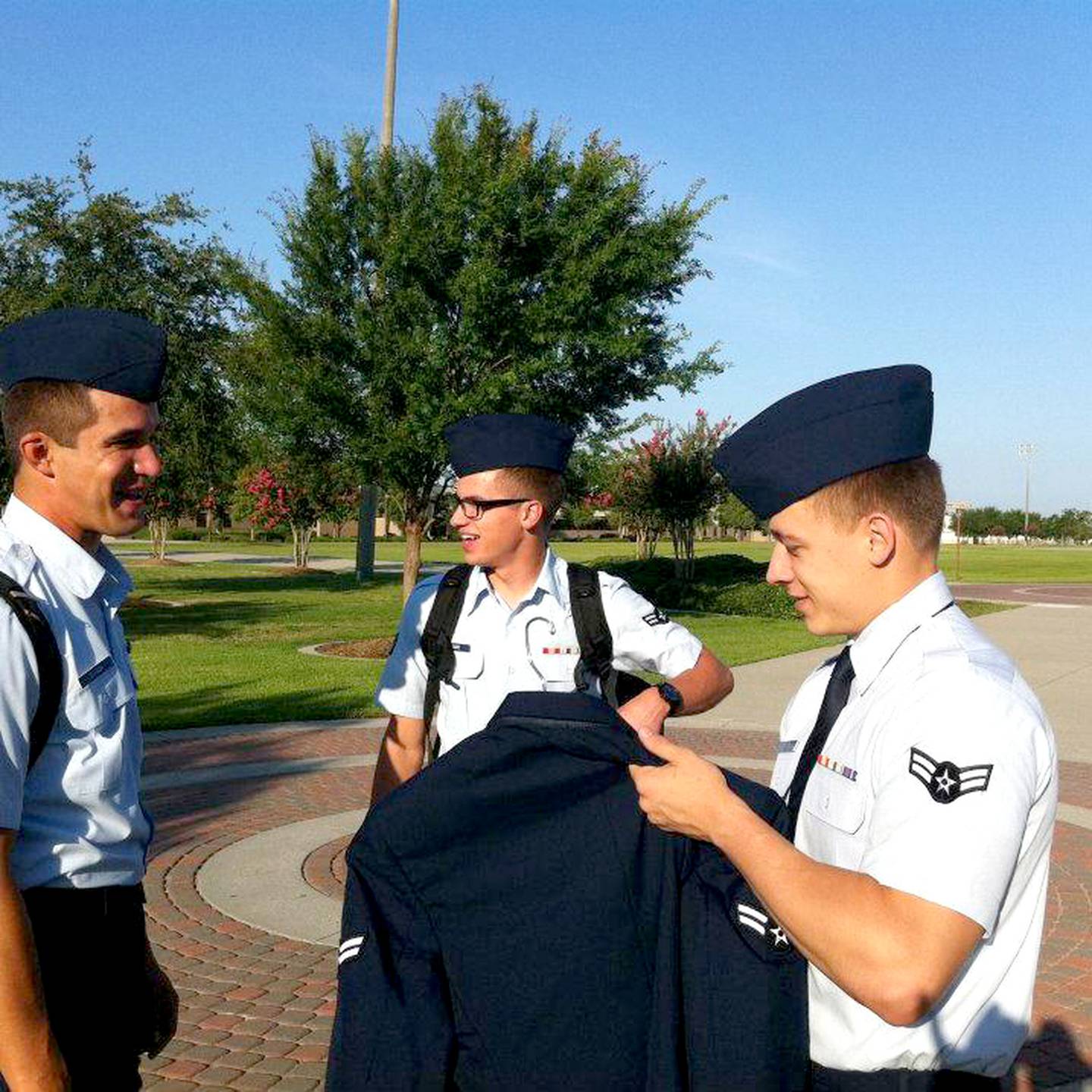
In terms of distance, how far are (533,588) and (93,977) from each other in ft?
6.32

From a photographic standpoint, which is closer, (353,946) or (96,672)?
(353,946)

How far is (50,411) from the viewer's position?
7.51 feet

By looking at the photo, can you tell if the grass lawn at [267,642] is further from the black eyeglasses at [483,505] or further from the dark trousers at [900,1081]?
the dark trousers at [900,1081]

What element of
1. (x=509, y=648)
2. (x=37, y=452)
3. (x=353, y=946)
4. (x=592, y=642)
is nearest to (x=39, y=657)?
(x=37, y=452)

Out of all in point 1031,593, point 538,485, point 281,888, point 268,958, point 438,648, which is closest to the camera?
point 438,648

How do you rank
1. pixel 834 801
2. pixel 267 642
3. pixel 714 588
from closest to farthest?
pixel 834 801 < pixel 267 642 < pixel 714 588

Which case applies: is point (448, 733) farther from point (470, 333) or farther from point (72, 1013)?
point (470, 333)

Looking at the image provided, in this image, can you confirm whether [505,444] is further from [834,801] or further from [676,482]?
[676,482]

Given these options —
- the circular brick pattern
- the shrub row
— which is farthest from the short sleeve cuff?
the shrub row

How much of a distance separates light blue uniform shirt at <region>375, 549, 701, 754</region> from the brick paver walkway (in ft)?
5.49

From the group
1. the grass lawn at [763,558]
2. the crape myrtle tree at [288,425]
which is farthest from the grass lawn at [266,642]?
the grass lawn at [763,558]

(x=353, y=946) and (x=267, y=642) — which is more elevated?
(x=353, y=946)

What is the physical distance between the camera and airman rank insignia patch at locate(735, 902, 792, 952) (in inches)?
68.2

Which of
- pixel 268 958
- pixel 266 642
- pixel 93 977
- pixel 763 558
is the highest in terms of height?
pixel 93 977
